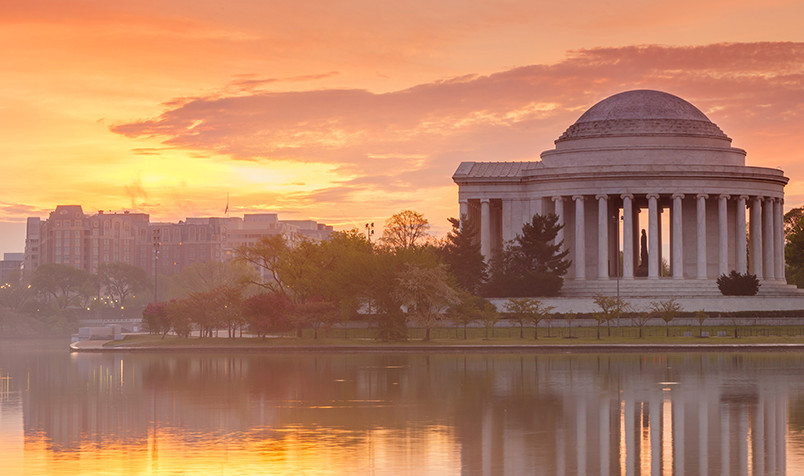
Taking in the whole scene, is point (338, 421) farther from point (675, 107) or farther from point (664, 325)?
point (675, 107)

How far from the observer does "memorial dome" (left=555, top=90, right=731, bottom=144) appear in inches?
→ 4545

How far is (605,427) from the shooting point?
33.8 meters

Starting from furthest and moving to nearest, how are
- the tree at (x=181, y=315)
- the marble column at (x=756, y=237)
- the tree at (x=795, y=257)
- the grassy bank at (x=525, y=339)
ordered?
the tree at (x=795, y=257) < the marble column at (x=756, y=237) < the tree at (x=181, y=315) < the grassy bank at (x=525, y=339)

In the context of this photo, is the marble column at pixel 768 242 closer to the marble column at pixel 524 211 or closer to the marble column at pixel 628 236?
the marble column at pixel 628 236

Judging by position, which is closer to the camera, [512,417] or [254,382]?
[512,417]

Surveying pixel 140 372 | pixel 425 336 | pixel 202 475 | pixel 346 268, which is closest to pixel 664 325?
pixel 425 336

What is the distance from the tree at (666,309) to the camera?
89375mm

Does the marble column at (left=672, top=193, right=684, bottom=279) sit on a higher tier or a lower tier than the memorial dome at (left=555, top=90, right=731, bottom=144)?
lower

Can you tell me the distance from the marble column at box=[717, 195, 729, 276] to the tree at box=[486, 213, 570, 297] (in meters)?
15.8

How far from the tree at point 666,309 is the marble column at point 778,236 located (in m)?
21.9

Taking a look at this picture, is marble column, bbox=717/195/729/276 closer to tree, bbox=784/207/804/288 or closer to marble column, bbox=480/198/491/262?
tree, bbox=784/207/804/288

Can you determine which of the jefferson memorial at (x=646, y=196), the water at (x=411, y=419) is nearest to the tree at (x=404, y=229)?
the jefferson memorial at (x=646, y=196)

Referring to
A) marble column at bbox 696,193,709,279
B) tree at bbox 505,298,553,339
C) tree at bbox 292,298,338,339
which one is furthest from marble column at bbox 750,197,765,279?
tree at bbox 292,298,338,339

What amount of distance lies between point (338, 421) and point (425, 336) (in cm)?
5431
